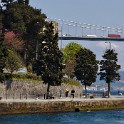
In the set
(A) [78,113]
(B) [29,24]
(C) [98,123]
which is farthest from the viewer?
(B) [29,24]

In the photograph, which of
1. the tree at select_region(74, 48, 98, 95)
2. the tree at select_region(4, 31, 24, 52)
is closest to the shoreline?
the tree at select_region(74, 48, 98, 95)

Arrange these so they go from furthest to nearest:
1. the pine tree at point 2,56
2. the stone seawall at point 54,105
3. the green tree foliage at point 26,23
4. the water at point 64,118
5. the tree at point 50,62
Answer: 1. the green tree foliage at point 26,23
2. the tree at point 50,62
3. the pine tree at point 2,56
4. the stone seawall at point 54,105
5. the water at point 64,118

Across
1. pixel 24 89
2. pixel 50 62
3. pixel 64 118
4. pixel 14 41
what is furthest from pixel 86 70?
pixel 64 118

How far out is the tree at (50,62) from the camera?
9300 centimetres

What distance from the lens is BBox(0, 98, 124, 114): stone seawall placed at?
249 ft

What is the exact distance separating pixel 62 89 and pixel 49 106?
2857 centimetres

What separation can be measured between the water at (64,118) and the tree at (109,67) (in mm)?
25928

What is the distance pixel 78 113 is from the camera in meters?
85.4

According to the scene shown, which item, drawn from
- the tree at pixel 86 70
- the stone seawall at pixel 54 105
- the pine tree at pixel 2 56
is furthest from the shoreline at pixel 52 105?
the tree at pixel 86 70

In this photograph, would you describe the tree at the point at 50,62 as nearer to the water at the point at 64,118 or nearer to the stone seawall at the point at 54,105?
the stone seawall at the point at 54,105

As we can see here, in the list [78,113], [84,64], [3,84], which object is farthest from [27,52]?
[78,113]

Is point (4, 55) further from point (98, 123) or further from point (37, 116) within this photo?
point (98, 123)

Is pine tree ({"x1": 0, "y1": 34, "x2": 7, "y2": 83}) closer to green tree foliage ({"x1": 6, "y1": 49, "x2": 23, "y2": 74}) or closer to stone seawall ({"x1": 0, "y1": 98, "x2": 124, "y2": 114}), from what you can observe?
stone seawall ({"x1": 0, "y1": 98, "x2": 124, "y2": 114})

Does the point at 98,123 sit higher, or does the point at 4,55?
the point at 4,55
